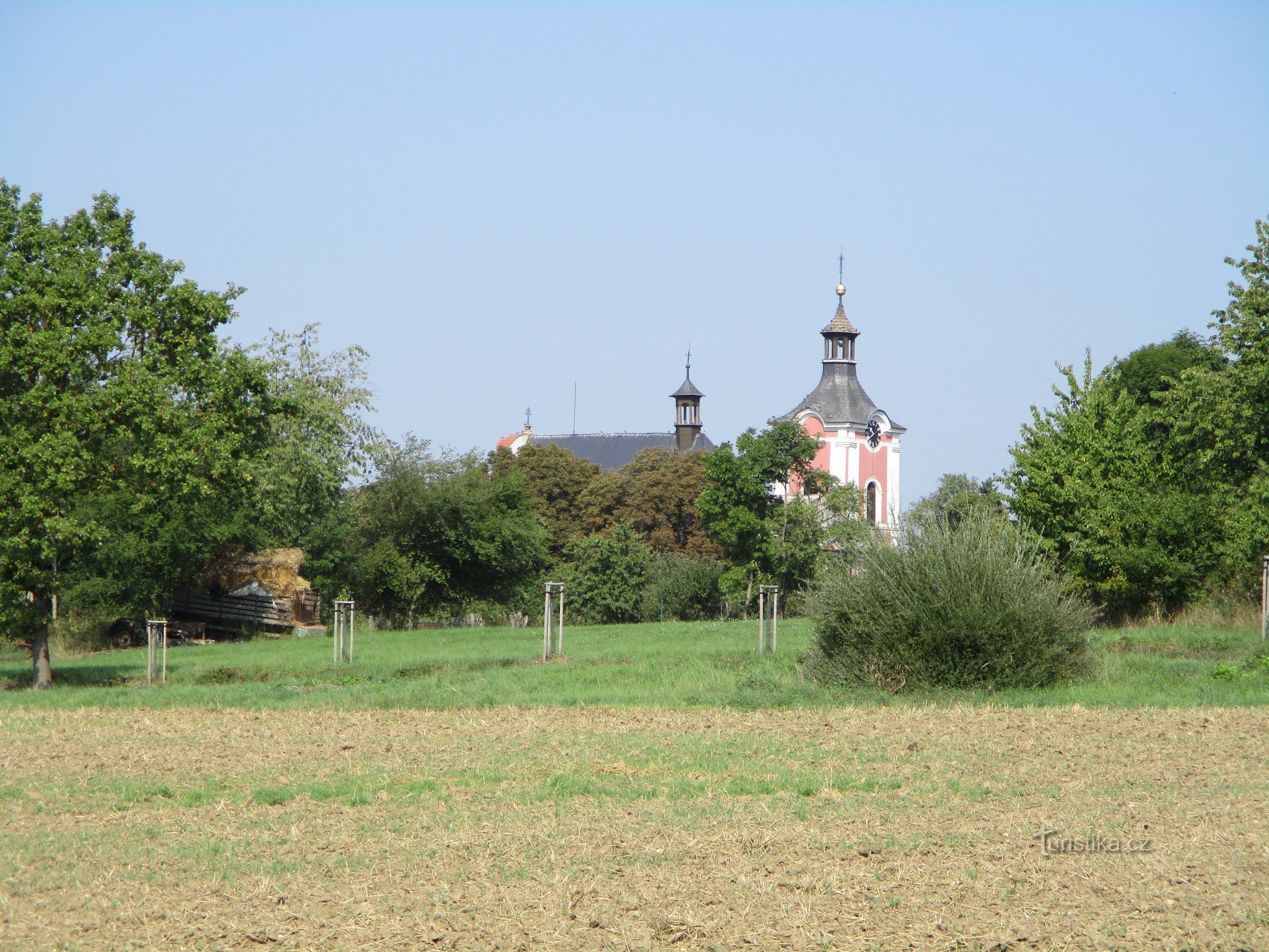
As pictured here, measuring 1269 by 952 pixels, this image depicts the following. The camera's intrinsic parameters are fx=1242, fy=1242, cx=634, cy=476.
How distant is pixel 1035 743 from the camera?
14.1 meters

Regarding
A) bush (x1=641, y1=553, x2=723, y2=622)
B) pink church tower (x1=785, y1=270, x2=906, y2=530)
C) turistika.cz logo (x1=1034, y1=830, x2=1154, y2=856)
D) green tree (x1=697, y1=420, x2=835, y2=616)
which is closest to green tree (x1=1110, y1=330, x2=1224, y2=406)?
green tree (x1=697, y1=420, x2=835, y2=616)

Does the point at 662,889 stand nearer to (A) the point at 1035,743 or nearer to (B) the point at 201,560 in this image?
(A) the point at 1035,743

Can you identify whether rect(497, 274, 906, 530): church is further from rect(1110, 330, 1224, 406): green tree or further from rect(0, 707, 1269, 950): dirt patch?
rect(0, 707, 1269, 950): dirt patch

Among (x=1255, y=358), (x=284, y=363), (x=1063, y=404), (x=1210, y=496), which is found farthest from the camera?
(x=284, y=363)

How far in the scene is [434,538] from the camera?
4812 cm

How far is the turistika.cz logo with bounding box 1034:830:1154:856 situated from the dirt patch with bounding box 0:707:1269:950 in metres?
0.05

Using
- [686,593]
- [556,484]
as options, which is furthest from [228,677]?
[556,484]

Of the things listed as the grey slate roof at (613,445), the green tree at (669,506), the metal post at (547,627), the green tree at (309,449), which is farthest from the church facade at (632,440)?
the metal post at (547,627)

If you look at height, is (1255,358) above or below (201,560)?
above

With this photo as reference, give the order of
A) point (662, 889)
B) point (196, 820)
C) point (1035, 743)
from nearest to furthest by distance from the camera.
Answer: point (662, 889) → point (196, 820) → point (1035, 743)

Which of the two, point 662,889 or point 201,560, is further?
point 201,560

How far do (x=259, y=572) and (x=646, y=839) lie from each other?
37576 mm

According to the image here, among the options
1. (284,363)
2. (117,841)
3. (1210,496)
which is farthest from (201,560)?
(117,841)

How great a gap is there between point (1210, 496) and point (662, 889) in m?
29.9
